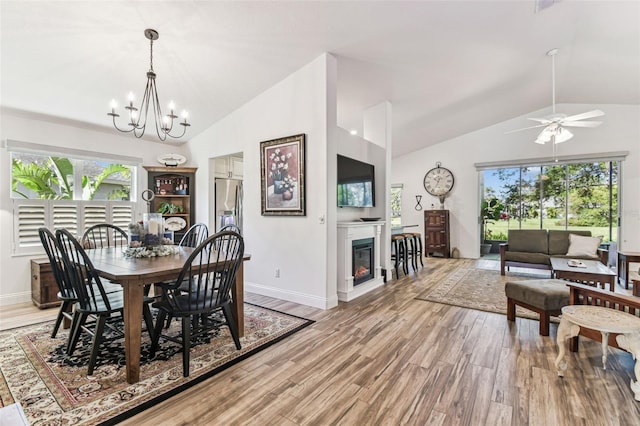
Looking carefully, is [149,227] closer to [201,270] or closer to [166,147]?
[201,270]

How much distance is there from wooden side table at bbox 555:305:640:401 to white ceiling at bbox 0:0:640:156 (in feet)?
9.23

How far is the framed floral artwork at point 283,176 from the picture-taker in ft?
12.1

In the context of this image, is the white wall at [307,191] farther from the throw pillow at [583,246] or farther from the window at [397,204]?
the window at [397,204]

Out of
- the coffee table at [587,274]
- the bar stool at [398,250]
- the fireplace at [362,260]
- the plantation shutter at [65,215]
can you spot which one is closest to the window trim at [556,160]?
the bar stool at [398,250]

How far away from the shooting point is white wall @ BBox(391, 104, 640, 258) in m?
5.80

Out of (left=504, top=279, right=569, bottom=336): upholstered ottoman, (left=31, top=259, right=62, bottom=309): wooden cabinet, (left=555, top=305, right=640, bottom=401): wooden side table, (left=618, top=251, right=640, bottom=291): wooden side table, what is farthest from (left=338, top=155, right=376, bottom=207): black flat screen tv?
(left=618, top=251, right=640, bottom=291): wooden side table

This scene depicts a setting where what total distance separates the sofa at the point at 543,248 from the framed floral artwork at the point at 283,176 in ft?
13.6

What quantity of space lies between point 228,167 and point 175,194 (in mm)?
1026

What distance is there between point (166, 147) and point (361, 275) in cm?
408

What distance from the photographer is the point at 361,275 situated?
419cm

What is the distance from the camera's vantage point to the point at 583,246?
4.87 metres

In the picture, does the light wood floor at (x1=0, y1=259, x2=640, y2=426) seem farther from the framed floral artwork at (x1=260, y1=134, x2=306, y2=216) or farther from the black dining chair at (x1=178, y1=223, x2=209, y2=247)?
the black dining chair at (x1=178, y1=223, x2=209, y2=247)

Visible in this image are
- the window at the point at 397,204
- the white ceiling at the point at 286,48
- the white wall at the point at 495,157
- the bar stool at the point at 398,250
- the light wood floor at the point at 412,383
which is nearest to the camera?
the light wood floor at the point at 412,383

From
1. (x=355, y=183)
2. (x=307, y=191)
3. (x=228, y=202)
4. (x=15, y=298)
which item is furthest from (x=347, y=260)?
(x=15, y=298)
